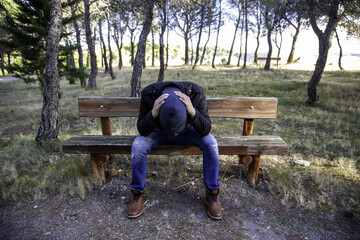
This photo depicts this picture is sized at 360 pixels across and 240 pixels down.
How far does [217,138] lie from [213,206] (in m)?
0.84

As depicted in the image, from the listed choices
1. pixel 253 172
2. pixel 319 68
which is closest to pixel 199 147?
pixel 253 172

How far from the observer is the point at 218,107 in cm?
296

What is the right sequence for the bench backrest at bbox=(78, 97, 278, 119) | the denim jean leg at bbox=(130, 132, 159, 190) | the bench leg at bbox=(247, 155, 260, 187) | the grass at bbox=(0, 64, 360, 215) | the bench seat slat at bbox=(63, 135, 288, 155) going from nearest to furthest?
the denim jean leg at bbox=(130, 132, 159, 190), the bench seat slat at bbox=(63, 135, 288, 155), the grass at bbox=(0, 64, 360, 215), the bench leg at bbox=(247, 155, 260, 187), the bench backrest at bbox=(78, 97, 278, 119)

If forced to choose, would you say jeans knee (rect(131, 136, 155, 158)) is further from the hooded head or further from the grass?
the grass

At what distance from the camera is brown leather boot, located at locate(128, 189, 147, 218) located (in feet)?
7.34

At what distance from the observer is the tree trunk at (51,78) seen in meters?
3.82

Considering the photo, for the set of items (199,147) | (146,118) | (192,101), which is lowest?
(199,147)

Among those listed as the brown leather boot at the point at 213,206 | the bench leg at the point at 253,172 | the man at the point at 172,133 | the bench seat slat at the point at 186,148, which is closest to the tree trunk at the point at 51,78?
the bench seat slat at the point at 186,148

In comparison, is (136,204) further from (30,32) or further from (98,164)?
(30,32)

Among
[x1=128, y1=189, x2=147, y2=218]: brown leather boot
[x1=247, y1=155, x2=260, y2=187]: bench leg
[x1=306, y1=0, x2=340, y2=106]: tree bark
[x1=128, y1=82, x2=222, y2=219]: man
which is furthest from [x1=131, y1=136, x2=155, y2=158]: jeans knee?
[x1=306, y1=0, x2=340, y2=106]: tree bark

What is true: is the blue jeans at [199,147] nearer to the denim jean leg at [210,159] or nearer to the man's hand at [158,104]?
the denim jean leg at [210,159]

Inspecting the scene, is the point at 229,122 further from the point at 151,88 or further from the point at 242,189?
the point at 151,88

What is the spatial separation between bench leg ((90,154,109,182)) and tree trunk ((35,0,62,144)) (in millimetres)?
1778

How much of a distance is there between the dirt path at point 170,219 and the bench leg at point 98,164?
0.23m
